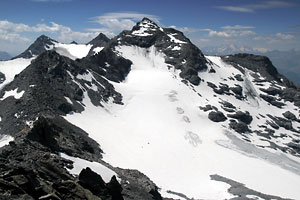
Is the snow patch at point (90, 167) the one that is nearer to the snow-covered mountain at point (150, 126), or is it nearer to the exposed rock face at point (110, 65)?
the snow-covered mountain at point (150, 126)

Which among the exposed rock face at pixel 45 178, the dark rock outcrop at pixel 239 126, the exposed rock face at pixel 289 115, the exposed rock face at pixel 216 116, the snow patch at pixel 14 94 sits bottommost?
the exposed rock face at pixel 289 115

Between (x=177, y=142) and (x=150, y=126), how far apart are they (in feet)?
45.7

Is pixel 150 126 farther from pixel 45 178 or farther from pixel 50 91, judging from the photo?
pixel 45 178

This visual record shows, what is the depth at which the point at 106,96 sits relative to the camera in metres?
127

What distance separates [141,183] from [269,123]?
114 meters

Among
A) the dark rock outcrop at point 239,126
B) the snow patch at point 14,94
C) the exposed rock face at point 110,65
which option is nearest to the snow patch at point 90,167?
the snow patch at point 14,94

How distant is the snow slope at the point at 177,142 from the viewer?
78.2 m

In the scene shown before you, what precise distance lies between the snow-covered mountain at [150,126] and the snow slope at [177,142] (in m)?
0.43

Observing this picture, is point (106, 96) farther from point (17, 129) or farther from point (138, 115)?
point (17, 129)

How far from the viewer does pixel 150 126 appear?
363ft

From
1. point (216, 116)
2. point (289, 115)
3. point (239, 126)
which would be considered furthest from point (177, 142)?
point (289, 115)

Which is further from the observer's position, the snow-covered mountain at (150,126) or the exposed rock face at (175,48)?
the exposed rock face at (175,48)

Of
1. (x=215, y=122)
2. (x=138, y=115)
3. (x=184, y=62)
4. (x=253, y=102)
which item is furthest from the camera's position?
(x=184, y=62)

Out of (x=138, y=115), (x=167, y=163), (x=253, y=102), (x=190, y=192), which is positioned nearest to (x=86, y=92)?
(x=138, y=115)
